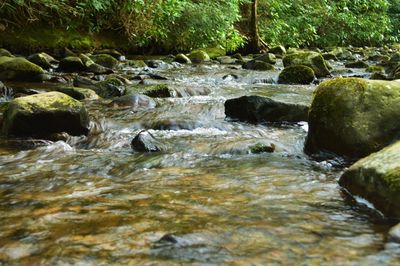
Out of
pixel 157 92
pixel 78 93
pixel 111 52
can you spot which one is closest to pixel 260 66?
pixel 111 52

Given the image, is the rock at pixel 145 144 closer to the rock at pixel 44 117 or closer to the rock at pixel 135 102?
the rock at pixel 44 117

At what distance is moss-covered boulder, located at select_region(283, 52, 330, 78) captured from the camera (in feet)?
29.1

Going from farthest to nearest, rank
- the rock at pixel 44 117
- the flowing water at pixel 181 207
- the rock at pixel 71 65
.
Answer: the rock at pixel 71 65
the rock at pixel 44 117
the flowing water at pixel 181 207

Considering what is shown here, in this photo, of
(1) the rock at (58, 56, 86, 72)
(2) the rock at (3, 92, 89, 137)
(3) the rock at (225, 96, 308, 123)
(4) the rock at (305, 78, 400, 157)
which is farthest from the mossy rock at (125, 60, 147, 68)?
(4) the rock at (305, 78, 400, 157)

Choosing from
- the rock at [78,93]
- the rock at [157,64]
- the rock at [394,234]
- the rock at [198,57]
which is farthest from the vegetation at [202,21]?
the rock at [394,234]

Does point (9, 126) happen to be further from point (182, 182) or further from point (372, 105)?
point (372, 105)

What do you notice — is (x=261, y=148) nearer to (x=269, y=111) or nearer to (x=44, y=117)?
(x=269, y=111)

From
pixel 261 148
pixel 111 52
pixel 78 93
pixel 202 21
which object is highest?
pixel 202 21

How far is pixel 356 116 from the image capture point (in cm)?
331

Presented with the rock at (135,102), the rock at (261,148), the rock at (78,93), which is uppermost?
the rock at (78,93)

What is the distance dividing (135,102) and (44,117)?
1668mm

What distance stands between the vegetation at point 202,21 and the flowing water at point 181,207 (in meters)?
6.92

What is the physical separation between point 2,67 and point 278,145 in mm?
5323

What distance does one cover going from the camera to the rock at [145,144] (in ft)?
12.1
